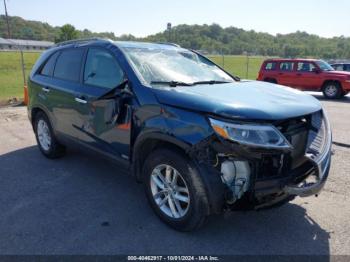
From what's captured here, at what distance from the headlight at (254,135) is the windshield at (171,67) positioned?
3.51 feet

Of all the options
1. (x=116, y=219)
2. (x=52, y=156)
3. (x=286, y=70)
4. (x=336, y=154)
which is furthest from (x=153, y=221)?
(x=286, y=70)

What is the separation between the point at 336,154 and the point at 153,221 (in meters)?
3.67

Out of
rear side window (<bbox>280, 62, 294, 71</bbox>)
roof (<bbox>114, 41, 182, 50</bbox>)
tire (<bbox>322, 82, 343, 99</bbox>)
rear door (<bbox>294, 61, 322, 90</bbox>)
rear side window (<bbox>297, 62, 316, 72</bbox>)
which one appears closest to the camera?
roof (<bbox>114, 41, 182, 50</bbox>)

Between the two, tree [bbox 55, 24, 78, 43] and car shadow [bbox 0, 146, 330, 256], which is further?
tree [bbox 55, 24, 78, 43]

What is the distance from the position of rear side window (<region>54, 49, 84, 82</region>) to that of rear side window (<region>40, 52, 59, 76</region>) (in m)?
0.15

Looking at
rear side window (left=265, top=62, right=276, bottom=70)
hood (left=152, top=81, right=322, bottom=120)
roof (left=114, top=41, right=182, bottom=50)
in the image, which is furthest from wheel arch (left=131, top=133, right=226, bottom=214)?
rear side window (left=265, top=62, right=276, bottom=70)

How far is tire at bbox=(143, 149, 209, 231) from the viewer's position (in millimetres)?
2843

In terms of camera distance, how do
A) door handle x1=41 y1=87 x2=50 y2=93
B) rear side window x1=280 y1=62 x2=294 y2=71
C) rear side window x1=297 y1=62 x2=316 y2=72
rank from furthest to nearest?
rear side window x1=280 y1=62 x2=294 y2=71, rear side window x1=297 y1=62 x2=316 y2=72, door handle x1=41 y1=87 x2=50 y2=93

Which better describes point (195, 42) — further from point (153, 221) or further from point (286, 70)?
point (153, 221)

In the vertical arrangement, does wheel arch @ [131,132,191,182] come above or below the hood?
below

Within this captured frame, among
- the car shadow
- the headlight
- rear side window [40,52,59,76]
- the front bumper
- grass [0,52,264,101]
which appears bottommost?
grass [0,52,264,101]

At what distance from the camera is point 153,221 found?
11.1 feet

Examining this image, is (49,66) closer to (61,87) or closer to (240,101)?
(61,87)

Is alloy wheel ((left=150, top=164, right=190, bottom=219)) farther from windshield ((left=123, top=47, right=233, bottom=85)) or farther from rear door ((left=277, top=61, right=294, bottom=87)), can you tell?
rear door ((left=277, top=61, right=294, bottom=87))
